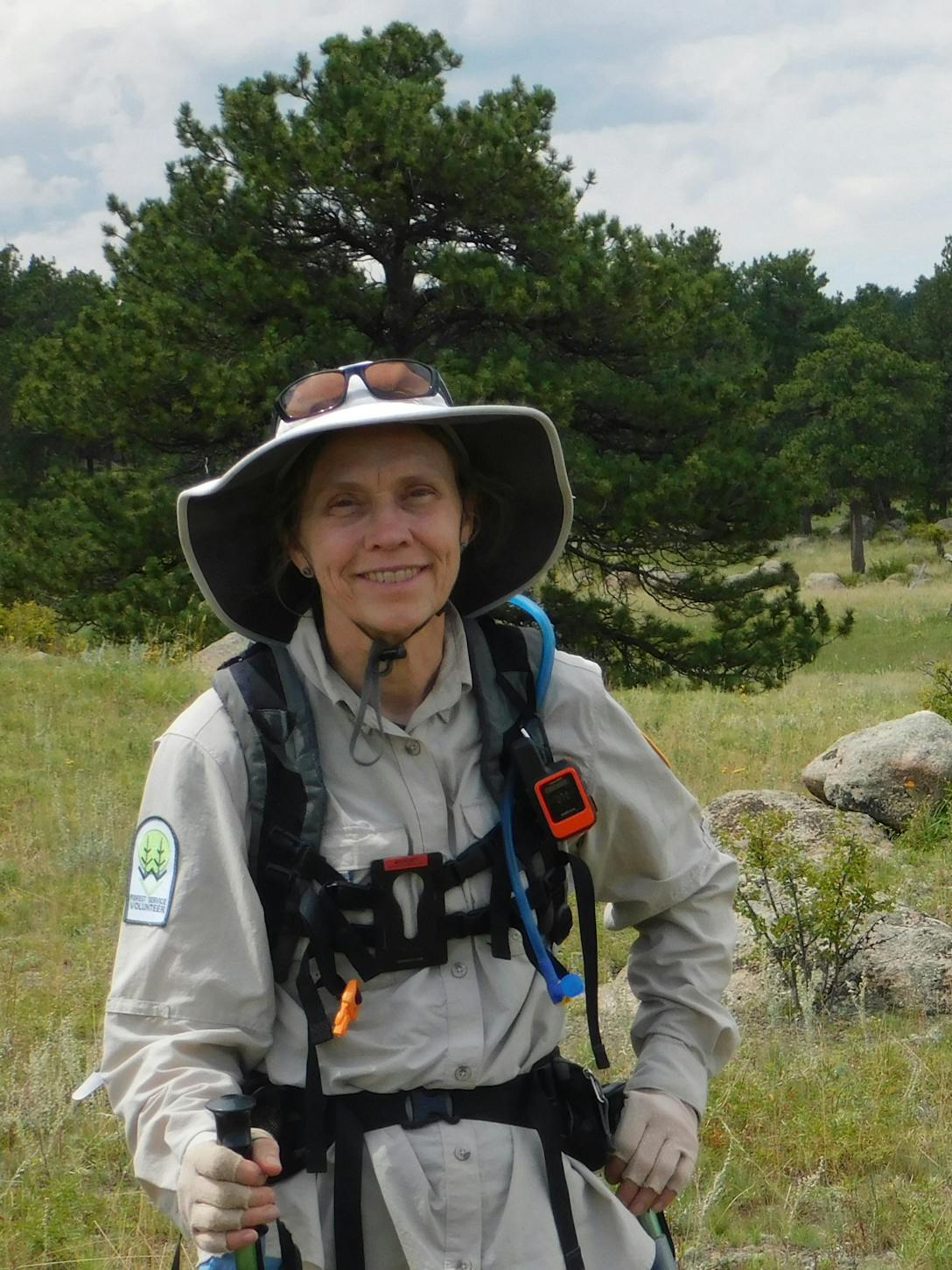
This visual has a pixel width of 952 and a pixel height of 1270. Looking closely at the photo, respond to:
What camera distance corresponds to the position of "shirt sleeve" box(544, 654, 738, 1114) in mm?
1994

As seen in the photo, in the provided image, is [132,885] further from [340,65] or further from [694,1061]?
[340,65]

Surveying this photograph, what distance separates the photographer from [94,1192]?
3510 millimetres

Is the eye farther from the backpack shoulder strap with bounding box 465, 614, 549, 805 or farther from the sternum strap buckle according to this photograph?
the sternum strap buckle

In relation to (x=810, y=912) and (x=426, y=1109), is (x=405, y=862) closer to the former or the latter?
(x=426, y=1109)

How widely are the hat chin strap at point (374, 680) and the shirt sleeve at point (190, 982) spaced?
0.58 feet

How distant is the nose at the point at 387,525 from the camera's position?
1946 millimetres

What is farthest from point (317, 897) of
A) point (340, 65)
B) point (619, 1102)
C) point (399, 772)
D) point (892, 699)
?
A: point (340, 65)

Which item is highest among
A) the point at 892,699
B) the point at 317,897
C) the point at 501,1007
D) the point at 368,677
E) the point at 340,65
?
the point at 340,65

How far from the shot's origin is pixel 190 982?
1.69 metres

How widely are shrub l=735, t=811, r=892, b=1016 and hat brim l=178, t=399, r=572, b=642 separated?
3.02 m

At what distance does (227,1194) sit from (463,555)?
113 cm

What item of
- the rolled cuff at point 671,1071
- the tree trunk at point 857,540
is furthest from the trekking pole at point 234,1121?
the tree trunk at point 857,540

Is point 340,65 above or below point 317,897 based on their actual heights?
above

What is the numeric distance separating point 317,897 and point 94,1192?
222cm
